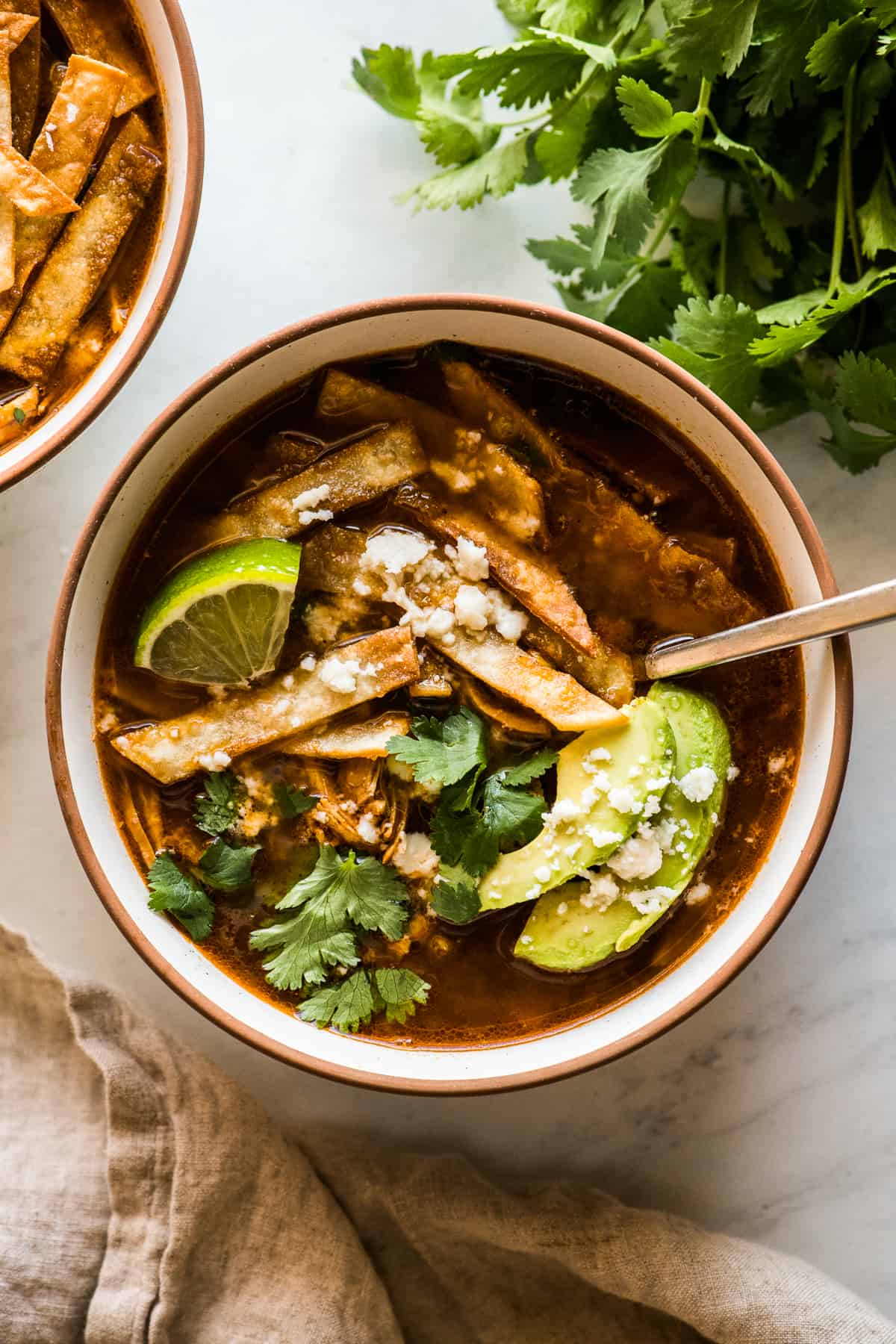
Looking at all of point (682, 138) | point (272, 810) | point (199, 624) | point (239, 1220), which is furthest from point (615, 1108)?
point (682, 138)

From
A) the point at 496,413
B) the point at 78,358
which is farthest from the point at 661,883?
the point at 78,358

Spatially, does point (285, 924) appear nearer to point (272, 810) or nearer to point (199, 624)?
point (272, 810)

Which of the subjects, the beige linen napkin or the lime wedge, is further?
the beige linen napkin

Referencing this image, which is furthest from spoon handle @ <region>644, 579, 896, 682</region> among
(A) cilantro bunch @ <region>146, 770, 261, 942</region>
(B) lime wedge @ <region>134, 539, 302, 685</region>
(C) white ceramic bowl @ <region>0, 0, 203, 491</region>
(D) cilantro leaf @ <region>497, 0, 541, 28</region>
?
(D) cilantro leaf @ <region>497, 0, 541, 28</region>

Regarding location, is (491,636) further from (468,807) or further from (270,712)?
(270,712)

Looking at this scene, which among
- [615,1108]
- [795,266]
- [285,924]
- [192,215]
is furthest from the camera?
[615,1108]

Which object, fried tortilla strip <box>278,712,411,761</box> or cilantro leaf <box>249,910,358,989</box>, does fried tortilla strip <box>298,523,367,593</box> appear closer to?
fried tortilla strip <box>278,712,411,761</box>
